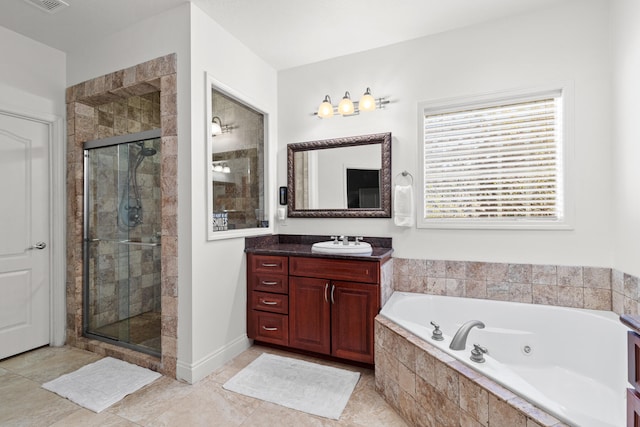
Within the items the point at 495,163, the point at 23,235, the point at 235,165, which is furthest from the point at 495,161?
the point at 23,235

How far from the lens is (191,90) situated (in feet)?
7.28

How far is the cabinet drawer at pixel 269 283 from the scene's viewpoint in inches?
103

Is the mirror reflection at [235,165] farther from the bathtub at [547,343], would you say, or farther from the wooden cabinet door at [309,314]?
the bathtub at [547,343]

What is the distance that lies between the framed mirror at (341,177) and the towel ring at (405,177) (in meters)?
0.08

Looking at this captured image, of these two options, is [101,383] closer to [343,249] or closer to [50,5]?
[343,249]

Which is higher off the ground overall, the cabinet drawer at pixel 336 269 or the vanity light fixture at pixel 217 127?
the vanity light fixture at pixel 217 127

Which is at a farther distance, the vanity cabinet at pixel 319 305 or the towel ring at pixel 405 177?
the towel ring at pixel 405 177

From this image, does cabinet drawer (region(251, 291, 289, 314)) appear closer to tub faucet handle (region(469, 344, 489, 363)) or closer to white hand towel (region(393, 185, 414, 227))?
white hand towel (region(393, 185, 414, 227))

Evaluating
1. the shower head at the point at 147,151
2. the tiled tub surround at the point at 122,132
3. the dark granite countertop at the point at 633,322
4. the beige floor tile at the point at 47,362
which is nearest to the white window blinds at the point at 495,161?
the dark granite countertop at the point at 633,322

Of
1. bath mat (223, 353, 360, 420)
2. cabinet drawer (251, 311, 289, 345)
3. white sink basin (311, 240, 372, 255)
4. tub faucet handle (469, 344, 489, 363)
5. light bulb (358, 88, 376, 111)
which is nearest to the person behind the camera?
tub faucet handle (469, 344, 489, 363)

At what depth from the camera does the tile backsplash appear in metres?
2.15

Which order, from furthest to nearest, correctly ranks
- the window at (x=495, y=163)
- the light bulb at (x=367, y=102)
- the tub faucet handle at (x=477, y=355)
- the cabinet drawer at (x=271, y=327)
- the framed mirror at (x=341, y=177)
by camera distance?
the framed mirror at (x=341, y=177), the light bulb at (x=367, y=102), the cabinet drawer at (x=271, y=327), the window at (x=495, y=163), the tub faucet handle at (x=477, y=355)

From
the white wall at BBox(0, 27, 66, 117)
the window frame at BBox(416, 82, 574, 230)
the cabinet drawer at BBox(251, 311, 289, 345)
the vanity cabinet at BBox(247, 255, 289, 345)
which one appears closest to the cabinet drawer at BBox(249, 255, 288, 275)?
the vanity cabinet at BBox(247, 255, 289, 345)

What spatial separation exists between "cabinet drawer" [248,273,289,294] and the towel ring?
1305 mm
